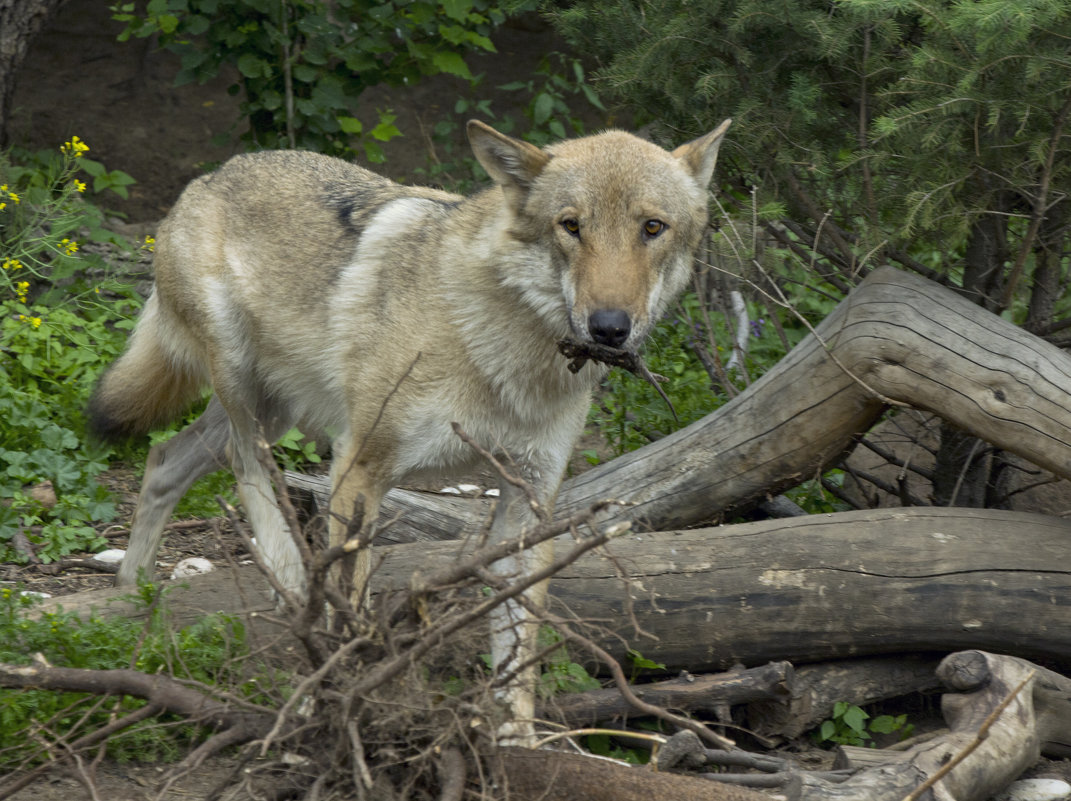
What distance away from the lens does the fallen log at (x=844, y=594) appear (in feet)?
12.2

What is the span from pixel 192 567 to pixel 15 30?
3280mm

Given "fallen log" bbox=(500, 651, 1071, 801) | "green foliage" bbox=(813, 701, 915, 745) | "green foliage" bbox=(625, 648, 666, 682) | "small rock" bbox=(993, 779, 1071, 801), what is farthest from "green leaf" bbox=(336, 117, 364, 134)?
"small rock" bbox=(993, 779, 1071, 801)

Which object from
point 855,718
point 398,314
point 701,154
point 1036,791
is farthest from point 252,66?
point 1036,791

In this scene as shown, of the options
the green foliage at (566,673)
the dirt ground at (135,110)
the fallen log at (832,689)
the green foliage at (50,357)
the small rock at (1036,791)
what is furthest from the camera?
the dirt ground at (135,110)

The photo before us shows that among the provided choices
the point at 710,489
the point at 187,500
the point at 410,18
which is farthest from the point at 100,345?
the point at 710,489

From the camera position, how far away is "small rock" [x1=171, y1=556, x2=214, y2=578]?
465 centimetres

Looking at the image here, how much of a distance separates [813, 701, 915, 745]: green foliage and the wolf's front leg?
3.66 ft

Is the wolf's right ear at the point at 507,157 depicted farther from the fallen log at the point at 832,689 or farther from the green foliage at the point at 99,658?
the fallen log at the point at 832,689

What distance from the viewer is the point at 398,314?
3.84 meters

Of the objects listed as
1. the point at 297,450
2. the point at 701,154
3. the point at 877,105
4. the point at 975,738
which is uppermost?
the point at 877,105

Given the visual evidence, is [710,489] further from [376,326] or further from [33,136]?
[33,136]

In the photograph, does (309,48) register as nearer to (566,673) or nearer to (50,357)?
(50,357)

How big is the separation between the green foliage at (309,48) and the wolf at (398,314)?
73.2 inches

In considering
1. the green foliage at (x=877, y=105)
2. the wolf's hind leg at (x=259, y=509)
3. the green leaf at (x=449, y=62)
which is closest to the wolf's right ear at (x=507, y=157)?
the green foliage at (x=877, y=105)
